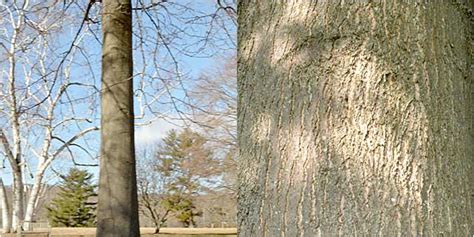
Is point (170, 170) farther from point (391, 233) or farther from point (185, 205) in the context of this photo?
point (391, 233)

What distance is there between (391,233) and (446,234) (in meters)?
0.11

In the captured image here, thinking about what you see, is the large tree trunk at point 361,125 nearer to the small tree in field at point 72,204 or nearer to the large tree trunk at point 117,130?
the large tree trunk at point 117,130

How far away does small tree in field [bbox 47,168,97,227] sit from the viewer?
3381 cm

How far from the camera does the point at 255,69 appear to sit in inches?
42.1

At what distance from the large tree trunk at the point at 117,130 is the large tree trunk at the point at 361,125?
3.80 metres

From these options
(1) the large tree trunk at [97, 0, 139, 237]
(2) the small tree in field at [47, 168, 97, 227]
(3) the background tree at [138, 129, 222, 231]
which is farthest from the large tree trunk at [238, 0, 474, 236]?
(2) the small tree in field at [47, 168, 97, 227]

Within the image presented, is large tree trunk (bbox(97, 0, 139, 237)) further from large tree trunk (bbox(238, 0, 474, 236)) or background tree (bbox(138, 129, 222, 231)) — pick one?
background tree (bbox(138, 129, 222, 231))

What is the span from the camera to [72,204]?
33969mm

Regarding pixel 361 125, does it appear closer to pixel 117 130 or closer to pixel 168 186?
pixel 117 130

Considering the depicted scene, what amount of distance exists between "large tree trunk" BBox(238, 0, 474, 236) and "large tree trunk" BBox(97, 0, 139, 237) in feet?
12.5

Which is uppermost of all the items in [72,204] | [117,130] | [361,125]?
[72,204]

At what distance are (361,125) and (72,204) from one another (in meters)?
35.2

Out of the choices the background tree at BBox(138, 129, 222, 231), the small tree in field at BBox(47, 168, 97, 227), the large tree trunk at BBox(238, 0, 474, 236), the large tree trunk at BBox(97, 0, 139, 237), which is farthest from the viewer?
the small tree in field at BBox(47, 168, 97, 227)

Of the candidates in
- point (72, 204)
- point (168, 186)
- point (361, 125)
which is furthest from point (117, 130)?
point (72, 204)
